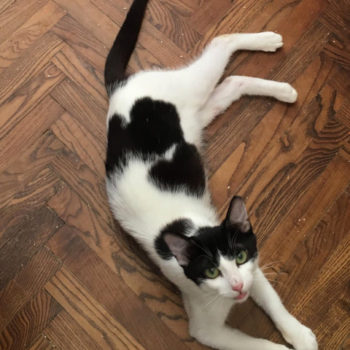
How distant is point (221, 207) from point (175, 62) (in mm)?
602

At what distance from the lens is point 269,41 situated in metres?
1.63

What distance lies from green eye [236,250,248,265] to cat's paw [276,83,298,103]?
28.7 inches

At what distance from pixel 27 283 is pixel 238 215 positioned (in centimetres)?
84

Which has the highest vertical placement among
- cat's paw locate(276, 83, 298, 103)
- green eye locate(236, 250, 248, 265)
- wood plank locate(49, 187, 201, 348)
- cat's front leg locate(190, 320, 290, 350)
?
cat's paw locate(276, 83, 298, 103)

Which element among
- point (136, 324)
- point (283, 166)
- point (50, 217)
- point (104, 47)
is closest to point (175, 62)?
point (104, 47)

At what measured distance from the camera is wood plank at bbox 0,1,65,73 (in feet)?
5.67

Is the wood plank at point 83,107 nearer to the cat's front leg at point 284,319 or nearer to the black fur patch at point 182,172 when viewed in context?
the black fur patch at point 182,172

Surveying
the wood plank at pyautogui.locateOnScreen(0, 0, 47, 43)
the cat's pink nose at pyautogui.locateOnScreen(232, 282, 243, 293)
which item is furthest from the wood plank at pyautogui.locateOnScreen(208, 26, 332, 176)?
the wood plank at pyautogui.locateOnScreen(0, 0, 47, 43)

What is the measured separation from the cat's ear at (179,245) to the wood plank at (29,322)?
0.60 meters

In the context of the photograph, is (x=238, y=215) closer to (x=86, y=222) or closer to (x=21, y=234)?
(x=86, y=222)

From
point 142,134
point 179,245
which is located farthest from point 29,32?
point 179,245

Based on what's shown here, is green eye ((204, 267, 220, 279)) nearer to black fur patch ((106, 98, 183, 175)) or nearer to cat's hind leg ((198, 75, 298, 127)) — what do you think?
A: black fur patch ((106, 98, 183, 175))

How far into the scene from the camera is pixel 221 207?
1517 millimetres

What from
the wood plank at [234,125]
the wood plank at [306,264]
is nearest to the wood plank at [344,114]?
the wood plank at [234,125]
